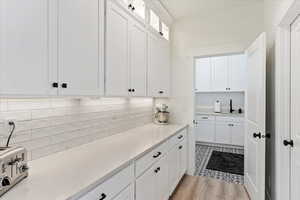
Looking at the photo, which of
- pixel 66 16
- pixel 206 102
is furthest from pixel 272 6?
pixel 206 102

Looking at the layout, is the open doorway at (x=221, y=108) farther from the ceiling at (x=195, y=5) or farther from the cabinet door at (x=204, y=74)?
the ceiling at (x=195, y=5)

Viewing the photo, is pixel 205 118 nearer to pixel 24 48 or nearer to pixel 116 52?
pixel 116 52

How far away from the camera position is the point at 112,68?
5.19ft

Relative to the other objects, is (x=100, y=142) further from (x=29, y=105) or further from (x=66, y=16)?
(x=66, y=16)

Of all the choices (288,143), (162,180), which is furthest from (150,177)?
(288,143)

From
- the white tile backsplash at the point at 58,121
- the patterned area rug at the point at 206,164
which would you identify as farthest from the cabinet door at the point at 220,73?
the white tile backsplash at the point at 58,121

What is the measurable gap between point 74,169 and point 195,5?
272cm

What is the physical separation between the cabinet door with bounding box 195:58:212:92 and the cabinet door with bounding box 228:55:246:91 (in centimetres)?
51

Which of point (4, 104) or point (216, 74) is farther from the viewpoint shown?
point (216, 74)

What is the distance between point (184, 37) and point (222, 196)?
8.31 feet

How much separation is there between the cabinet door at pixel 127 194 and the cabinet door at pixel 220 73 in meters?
4.00

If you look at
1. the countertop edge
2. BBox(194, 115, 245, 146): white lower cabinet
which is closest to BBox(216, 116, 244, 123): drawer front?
BBox(194, 115, 245, 146): white lower cabinet

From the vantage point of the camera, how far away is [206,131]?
15.6 feet

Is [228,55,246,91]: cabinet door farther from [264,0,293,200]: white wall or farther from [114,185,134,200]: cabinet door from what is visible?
[114,185,134,200]: cabinet door
